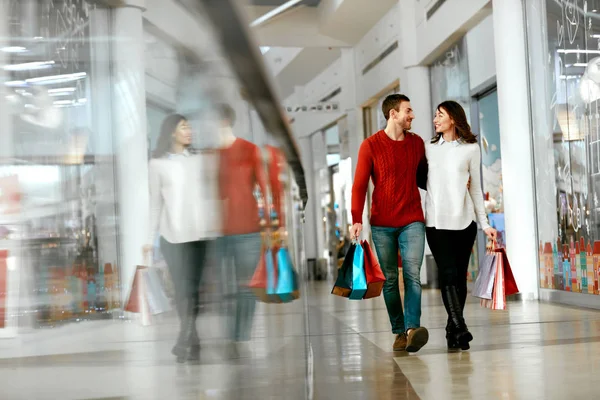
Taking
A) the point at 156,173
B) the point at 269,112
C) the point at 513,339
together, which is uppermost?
the point at 269,112

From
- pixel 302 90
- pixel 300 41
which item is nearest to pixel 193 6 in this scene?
pixel 300 41

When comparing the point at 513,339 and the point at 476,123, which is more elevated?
the point at 476,123

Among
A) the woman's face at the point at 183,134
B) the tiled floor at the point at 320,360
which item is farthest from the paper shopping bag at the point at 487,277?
the woman's face at the point at 183,134

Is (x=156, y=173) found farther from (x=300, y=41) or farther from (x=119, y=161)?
(x=300, y=41)

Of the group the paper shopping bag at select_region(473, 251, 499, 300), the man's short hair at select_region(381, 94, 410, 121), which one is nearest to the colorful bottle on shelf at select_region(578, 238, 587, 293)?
the paper shopping bag at select_region(473, 251, 499, 300)

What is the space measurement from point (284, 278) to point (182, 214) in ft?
3.46

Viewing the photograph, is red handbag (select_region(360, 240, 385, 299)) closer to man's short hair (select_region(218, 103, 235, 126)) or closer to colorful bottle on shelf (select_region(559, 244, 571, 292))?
man's short hair (select_region(218, 103, 235, 126))

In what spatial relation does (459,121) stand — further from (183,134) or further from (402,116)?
(183,134)

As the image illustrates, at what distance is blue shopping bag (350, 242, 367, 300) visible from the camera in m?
4.91

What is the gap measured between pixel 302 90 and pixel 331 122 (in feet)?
10.1

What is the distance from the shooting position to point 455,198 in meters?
5.03

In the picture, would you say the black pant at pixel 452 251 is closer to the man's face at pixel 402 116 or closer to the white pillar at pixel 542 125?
the man's face at pixel 402 116

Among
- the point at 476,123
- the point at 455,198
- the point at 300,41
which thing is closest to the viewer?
the point at 455,198

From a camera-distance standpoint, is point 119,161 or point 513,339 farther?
point 513,339
